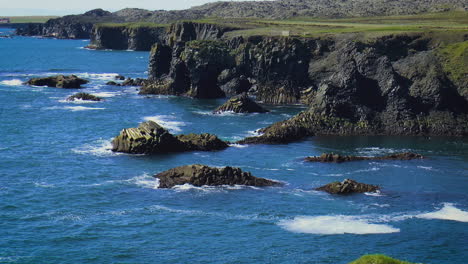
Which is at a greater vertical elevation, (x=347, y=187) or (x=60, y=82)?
(x=347, y=187)

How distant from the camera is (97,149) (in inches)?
3553

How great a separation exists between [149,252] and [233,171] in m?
20.9

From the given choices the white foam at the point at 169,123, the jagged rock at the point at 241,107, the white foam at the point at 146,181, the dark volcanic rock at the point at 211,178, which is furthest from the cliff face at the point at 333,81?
the white foam at the point at 146,181

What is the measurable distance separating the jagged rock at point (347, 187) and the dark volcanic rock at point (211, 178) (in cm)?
583

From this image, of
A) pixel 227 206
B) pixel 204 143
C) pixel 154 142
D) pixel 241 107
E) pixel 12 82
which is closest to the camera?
pixel 227 206

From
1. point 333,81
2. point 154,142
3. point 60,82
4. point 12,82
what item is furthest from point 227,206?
point 12,82

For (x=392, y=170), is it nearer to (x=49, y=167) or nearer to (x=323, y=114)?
(x=323, y=114)

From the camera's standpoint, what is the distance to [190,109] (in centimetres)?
12738

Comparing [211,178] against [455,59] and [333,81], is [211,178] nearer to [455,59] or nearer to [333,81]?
[333,81]

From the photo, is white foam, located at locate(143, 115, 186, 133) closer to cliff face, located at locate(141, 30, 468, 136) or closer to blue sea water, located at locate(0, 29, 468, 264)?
blue sea water, located at locate(0, 29, 468, 264)

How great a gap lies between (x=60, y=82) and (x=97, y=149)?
72.1 metres

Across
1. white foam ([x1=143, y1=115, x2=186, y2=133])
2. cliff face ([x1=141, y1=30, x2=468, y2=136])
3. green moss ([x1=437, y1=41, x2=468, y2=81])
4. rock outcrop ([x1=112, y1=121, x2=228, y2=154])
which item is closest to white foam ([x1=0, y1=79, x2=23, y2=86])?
cliff face ([x1=141, y1=30, x2=468, y2=136])

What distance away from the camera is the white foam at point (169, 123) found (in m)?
106

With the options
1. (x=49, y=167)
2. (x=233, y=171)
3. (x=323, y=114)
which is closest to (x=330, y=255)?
(x=233, y=171)
